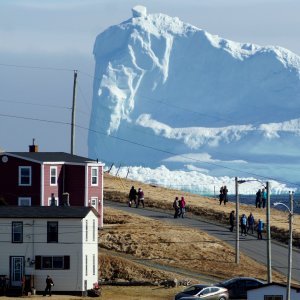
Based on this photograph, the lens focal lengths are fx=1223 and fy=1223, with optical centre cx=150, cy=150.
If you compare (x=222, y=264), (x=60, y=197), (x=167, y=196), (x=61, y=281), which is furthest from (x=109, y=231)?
(x=167, y=196)

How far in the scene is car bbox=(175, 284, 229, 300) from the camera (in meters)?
65.1

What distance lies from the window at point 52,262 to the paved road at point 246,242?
15.5 metres

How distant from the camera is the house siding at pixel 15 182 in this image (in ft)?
282

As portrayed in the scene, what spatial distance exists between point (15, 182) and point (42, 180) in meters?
1.90

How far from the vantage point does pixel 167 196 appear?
118 meters

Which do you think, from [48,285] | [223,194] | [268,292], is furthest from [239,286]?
[223,194]

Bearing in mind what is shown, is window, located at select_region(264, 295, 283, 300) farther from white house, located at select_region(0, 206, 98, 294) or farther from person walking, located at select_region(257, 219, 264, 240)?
person walking, located at select_region(257, 219, 264, 240)

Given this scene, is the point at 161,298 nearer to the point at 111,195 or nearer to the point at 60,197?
the point at 60,197

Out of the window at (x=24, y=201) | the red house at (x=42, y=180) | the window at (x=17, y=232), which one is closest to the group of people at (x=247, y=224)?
the red house at (x=42, y=180)

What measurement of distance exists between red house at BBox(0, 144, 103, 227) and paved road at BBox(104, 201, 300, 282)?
907 centimetres

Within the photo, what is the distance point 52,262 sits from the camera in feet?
234

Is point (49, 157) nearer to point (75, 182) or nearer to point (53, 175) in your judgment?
point (53, 175)

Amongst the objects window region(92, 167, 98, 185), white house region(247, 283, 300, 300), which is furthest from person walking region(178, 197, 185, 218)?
white house region(247, 283, 300, 300)

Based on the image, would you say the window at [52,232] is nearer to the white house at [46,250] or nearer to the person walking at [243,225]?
the white house at [46,250]
